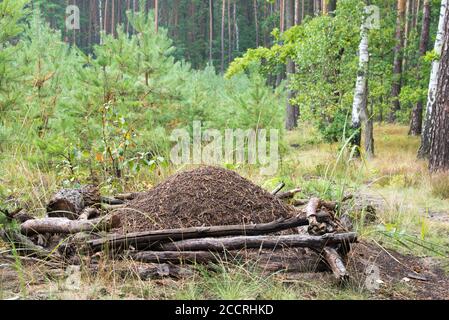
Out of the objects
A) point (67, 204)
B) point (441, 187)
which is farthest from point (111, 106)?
point (441, 187)

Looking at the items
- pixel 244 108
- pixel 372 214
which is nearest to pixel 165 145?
pixel 244 108

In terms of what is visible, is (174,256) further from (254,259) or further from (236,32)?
(236,32)

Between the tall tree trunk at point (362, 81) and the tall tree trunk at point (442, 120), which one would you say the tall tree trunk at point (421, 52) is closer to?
the tall tree trunk at point (362, 81)

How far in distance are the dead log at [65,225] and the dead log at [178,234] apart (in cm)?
22

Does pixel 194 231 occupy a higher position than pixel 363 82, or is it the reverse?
pixel 363 82

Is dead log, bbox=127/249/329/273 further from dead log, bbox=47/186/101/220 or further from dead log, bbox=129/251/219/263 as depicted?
dead log, bbox=47/186/101/220

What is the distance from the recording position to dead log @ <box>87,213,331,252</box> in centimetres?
401

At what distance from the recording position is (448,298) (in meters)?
3.99

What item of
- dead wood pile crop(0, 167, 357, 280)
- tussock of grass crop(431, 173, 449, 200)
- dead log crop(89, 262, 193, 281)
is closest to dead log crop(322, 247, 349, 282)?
dead wood pile crop(0, 167, 357, 280)

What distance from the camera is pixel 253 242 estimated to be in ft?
13.4

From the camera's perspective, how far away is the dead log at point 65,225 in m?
4.20

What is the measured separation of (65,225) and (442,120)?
22.9 ft

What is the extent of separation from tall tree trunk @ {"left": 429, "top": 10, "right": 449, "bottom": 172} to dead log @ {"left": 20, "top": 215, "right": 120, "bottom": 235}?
650 centimetres

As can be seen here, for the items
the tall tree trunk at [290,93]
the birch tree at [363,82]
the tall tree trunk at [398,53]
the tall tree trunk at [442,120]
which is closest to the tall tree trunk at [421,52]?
the tall tree trunk at [398,53]
